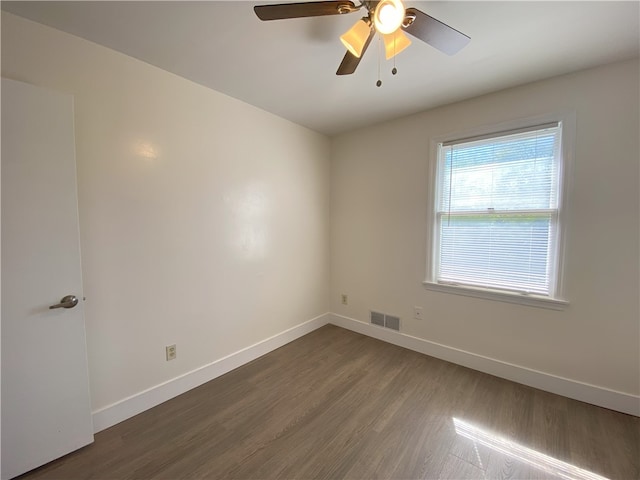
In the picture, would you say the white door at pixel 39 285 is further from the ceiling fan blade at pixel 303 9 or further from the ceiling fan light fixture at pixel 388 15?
the ceiling fan light fixture at pixel 388 15

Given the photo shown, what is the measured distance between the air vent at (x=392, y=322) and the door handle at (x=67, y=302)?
274 cm

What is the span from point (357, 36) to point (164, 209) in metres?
1.73

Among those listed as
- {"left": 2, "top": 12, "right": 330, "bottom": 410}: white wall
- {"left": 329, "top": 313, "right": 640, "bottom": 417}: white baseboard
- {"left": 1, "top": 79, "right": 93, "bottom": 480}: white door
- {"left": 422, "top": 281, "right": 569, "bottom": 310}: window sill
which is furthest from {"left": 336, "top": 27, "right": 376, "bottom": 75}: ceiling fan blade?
{"left": 329, "top": 313, "right": 640, "bottom": 417}: white baseboard

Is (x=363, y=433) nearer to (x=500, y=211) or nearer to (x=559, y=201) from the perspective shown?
(x=500, y=211)

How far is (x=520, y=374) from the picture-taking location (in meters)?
2.23

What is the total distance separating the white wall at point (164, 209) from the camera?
1652mm

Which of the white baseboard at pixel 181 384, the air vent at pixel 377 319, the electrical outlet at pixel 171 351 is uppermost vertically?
the electrical outlet at pixel 171 351

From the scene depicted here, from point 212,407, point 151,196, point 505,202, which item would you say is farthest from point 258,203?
point 505,202

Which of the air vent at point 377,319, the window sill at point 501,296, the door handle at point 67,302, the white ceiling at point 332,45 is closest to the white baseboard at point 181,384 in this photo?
the door handle at point 67,302

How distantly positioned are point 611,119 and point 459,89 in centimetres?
105

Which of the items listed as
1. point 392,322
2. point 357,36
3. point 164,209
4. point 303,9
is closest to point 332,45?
point 357,36

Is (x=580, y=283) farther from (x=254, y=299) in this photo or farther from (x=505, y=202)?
(x=254, y=299)

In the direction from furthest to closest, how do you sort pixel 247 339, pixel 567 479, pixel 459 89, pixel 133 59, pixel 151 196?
pixel 247 339 < pixel 459 89 < pixel 151 196 < pixel 133 59 < pixel 567 479

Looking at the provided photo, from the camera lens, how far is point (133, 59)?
1805mm
